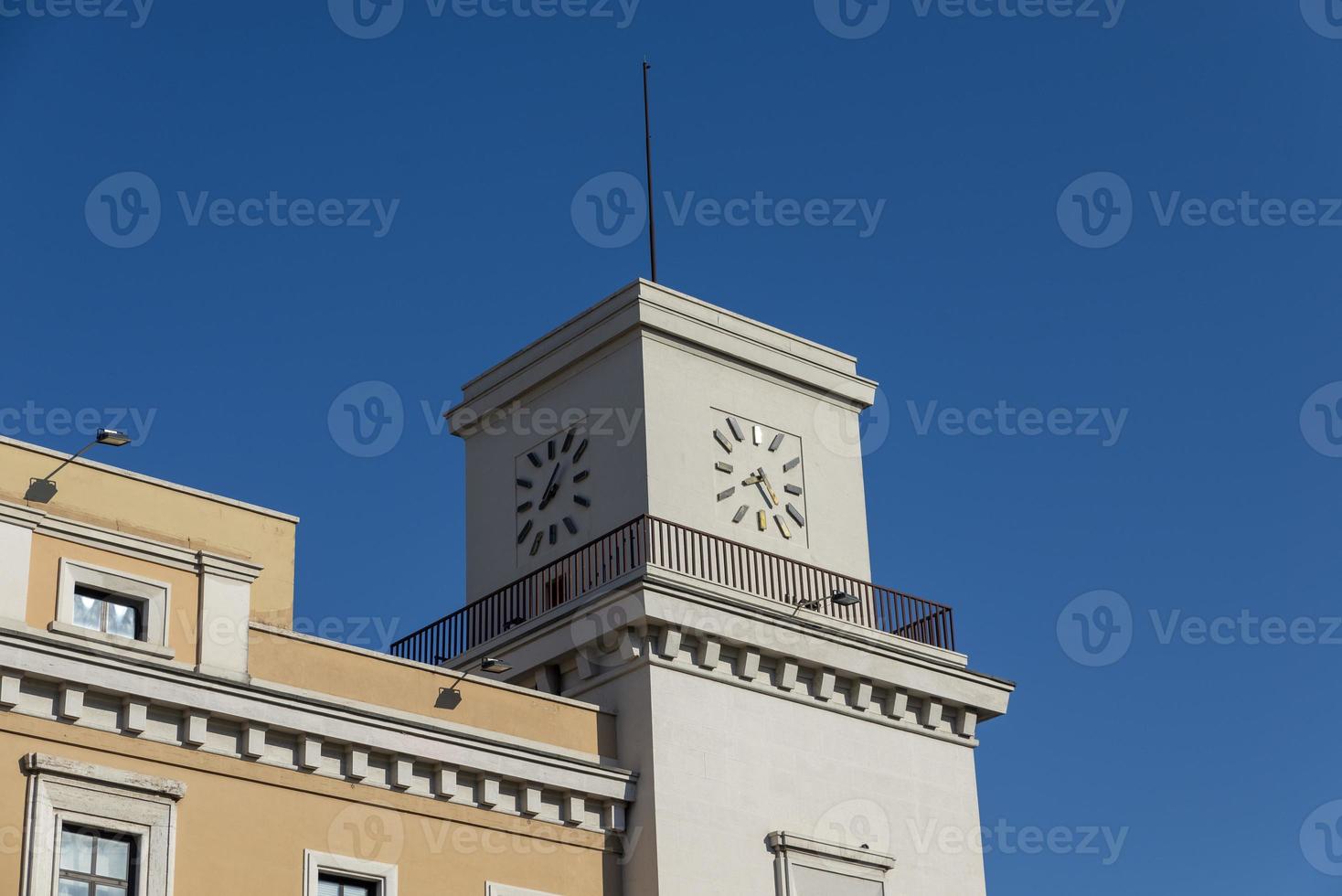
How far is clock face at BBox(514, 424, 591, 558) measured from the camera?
29.6 m

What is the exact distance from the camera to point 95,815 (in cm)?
2120

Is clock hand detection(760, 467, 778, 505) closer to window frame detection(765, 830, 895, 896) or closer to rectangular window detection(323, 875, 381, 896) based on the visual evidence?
window frame detection(765, 830, 895, 896)

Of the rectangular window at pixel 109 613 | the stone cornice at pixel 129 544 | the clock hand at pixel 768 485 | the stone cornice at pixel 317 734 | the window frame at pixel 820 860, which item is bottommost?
the window frame at pixel 820 860

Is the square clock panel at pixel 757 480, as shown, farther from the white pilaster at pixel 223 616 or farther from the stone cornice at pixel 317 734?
the white pilaster at pixel 223 616

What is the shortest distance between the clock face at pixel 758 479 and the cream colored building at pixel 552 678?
0.05 meters

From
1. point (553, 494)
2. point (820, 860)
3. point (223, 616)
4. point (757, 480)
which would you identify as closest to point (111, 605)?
point (223, 616)

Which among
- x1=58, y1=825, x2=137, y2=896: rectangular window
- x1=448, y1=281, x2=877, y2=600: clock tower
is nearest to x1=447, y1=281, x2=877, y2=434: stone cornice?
x1=448, y1=281, x2=877, y2=600: clock tower

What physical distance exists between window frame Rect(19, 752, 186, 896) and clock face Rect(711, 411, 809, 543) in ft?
32.3

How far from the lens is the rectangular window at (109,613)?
72.7ft

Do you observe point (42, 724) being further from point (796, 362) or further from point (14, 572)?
point (796, 362)

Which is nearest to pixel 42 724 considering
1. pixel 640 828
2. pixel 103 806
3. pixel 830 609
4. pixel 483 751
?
pixel 103 806

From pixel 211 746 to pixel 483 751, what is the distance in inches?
138

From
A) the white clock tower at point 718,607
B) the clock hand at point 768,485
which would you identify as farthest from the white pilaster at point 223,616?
the clock hand at point 768,485

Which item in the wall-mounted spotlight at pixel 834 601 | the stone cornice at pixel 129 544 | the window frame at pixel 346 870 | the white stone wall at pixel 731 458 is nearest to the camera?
the stone cornice at pixel 129 544
